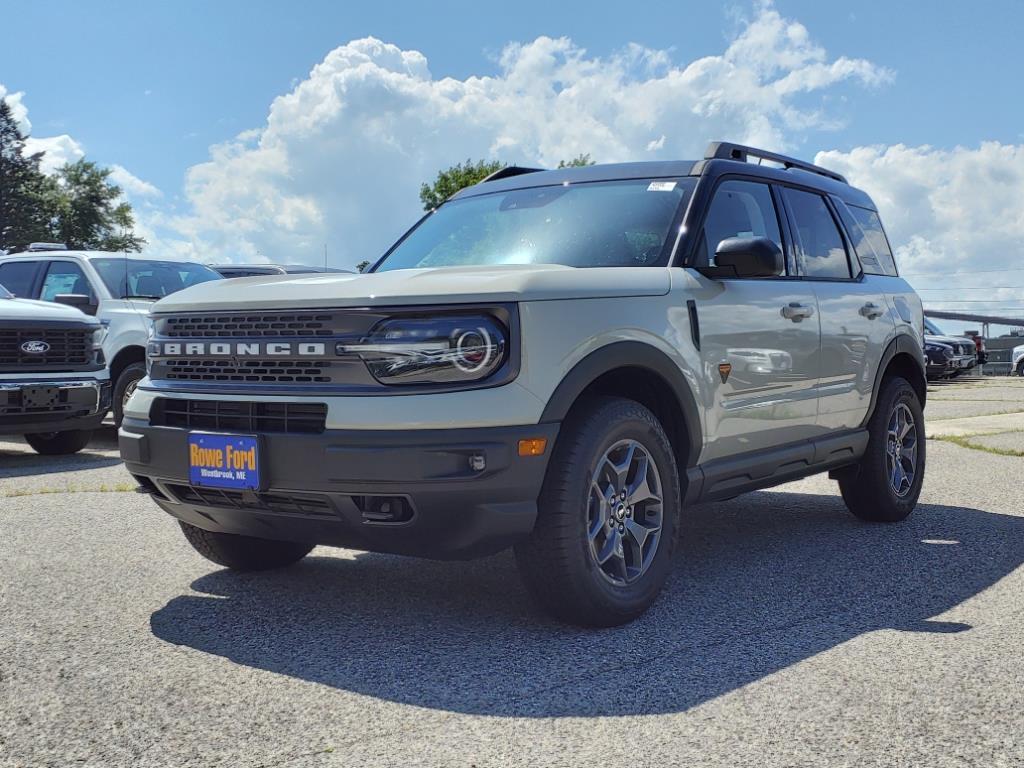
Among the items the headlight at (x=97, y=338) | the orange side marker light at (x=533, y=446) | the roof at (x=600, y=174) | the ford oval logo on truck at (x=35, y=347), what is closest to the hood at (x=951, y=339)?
the headlight at (x=97, y=338)

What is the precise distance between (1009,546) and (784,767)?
11.3 feet

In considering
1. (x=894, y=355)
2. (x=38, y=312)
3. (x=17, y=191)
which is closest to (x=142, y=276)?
(x=38, y=312)

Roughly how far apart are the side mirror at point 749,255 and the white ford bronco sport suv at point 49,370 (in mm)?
6644

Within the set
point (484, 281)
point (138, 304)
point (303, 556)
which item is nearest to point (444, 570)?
point (303, 556)

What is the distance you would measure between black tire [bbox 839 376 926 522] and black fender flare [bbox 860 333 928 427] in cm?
9

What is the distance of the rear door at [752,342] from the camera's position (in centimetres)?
475

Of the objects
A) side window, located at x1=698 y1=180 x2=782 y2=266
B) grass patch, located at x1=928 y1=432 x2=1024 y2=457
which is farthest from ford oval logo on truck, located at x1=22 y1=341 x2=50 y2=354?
grass patch, located at x1=928 y1=432 x2=1024 y2=457

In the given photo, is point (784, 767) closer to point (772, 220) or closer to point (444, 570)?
point (444, 570)

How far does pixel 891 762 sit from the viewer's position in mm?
2848

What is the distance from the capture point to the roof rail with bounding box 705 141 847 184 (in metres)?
5.43

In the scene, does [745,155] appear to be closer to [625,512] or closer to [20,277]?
[625,512]

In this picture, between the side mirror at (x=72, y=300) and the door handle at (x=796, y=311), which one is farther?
the side mirror at (x=72, y=300)

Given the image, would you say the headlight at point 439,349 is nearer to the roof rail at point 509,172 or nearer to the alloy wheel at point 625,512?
the alloy wheel at point 625,512

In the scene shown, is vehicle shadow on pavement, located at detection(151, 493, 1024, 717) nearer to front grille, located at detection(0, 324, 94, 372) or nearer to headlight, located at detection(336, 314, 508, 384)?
headlight, located at detection(336, 314, 508, 384)
